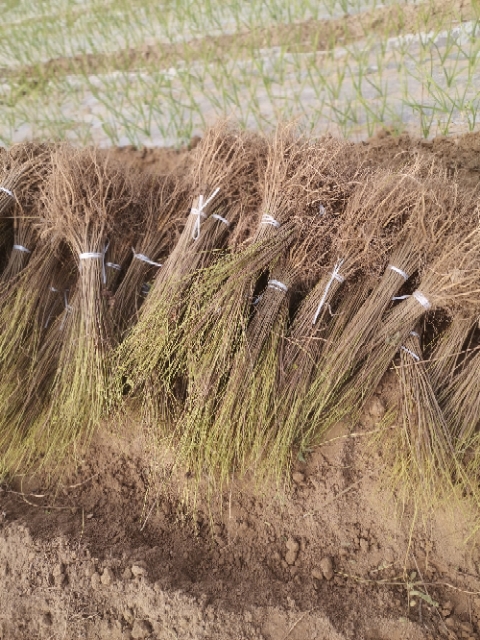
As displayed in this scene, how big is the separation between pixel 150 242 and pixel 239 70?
1425 mm

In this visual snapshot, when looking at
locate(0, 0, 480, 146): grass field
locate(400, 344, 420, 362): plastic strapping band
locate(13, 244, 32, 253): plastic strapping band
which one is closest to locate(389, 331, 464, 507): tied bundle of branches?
locate(400, 344, 420, 362): plastic strapping band

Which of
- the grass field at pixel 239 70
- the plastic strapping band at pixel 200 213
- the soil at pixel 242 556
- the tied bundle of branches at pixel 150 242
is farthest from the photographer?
the grass field at pixel 239 70

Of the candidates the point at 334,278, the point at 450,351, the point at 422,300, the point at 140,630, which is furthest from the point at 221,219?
the point at 140,630

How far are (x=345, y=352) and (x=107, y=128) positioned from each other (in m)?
1.81

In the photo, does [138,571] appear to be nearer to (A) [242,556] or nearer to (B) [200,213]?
(A) [242,556]

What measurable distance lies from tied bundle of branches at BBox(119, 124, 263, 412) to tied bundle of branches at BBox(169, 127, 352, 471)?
74mm

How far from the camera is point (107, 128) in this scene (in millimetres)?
2617

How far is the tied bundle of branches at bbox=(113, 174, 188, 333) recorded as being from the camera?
1.79m

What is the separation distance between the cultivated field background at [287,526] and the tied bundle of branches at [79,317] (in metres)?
0.15

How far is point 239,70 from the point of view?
108 inches

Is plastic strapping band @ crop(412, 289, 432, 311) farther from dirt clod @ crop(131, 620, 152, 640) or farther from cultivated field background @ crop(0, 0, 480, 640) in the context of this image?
dirt clod @ crop(131, 620, 152, 640)

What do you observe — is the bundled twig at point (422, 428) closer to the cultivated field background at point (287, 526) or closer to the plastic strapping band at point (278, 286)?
the cultivated field background at point (287, 526)

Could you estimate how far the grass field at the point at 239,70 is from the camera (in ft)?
7.52

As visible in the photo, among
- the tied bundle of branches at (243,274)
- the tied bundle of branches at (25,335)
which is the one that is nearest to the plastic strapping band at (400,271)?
the tied bundle of branches at (243,274)
